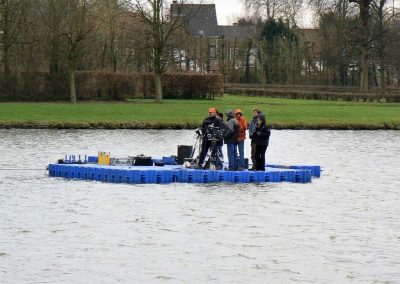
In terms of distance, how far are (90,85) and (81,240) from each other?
54201mm

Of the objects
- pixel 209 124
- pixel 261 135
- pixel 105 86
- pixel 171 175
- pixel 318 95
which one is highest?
pixel 105 86

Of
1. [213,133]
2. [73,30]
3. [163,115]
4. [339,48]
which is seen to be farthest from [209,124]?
[339,48]

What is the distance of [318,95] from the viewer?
9044cm

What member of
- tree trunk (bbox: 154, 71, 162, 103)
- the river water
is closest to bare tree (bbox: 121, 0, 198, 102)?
tree trunk (bbox: 154, 71, 162, 103)

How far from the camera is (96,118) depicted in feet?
193

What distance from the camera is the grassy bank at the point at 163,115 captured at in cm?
5716

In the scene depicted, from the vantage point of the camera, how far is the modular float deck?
3222 centimetres

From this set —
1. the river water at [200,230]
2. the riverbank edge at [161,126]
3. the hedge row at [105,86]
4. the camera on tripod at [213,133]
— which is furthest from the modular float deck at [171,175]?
the hedge row at [105,86]

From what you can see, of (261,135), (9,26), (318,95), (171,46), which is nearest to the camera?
(261,135)

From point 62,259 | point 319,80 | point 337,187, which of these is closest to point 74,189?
point 337,187

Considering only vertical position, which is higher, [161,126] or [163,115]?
[163,115]

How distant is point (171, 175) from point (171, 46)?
48.1 meters

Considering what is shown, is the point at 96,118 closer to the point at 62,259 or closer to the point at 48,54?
the point at 48,54

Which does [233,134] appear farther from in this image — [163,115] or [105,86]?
[105,86]
